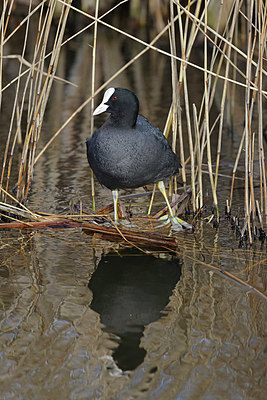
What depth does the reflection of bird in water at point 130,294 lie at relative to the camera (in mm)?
2568

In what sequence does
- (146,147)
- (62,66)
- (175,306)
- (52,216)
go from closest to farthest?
1. (175,306)
2. (146,147)
3. (52,216)
4. (62,66)

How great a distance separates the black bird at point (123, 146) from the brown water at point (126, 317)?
1.30 feet

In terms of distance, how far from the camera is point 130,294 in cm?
306

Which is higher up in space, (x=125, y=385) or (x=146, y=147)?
(x=146, y=147)

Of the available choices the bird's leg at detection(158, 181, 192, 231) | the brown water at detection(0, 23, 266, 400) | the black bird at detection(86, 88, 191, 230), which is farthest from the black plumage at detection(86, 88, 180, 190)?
the brown water at detection(0, 23, 266, 400)

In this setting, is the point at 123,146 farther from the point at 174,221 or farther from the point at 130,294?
the point at 130,294

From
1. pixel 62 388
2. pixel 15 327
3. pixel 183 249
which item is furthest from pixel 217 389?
pixel 183 249

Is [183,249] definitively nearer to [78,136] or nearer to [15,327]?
[15,327]

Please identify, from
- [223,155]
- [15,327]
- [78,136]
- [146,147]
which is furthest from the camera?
[78,136]

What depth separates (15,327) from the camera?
105 inches

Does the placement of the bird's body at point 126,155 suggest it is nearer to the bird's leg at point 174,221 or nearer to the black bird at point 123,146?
the black bird at point 123,146

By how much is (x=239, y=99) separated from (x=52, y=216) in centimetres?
451

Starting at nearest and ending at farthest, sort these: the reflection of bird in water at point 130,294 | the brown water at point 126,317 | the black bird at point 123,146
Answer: the brown water at point 126,317 → the reflection of bird in water at point 130,294 → the black bird at point 123,146

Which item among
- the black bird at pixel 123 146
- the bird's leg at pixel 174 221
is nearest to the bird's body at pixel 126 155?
the black bird at pixel 123 146
